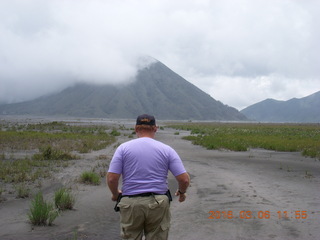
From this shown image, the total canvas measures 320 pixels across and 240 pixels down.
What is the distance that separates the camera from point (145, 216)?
3574mm

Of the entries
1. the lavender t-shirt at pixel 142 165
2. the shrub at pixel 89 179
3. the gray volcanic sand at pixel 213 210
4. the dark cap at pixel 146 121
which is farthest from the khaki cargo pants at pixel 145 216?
the shrub at pixel 89 179

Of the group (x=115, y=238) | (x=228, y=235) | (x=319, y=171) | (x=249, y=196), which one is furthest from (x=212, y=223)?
(x=319, y=171)

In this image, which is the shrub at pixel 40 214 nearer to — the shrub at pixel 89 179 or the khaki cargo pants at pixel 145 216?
the khaki cargo pants at pixel 145 216

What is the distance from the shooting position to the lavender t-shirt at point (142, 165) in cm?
359

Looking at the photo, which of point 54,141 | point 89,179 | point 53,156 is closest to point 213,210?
point 89,179

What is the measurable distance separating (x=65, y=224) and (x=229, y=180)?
7060 mm

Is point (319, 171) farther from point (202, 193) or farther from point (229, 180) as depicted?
point (202, 193)

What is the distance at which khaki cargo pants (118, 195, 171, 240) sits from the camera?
3.55m

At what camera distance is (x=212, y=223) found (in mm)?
6941

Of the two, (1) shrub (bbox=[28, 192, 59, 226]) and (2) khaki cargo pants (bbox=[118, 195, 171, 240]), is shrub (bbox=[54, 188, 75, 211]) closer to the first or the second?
(1) shrub (bbox=[28, 192, 59, 226])
